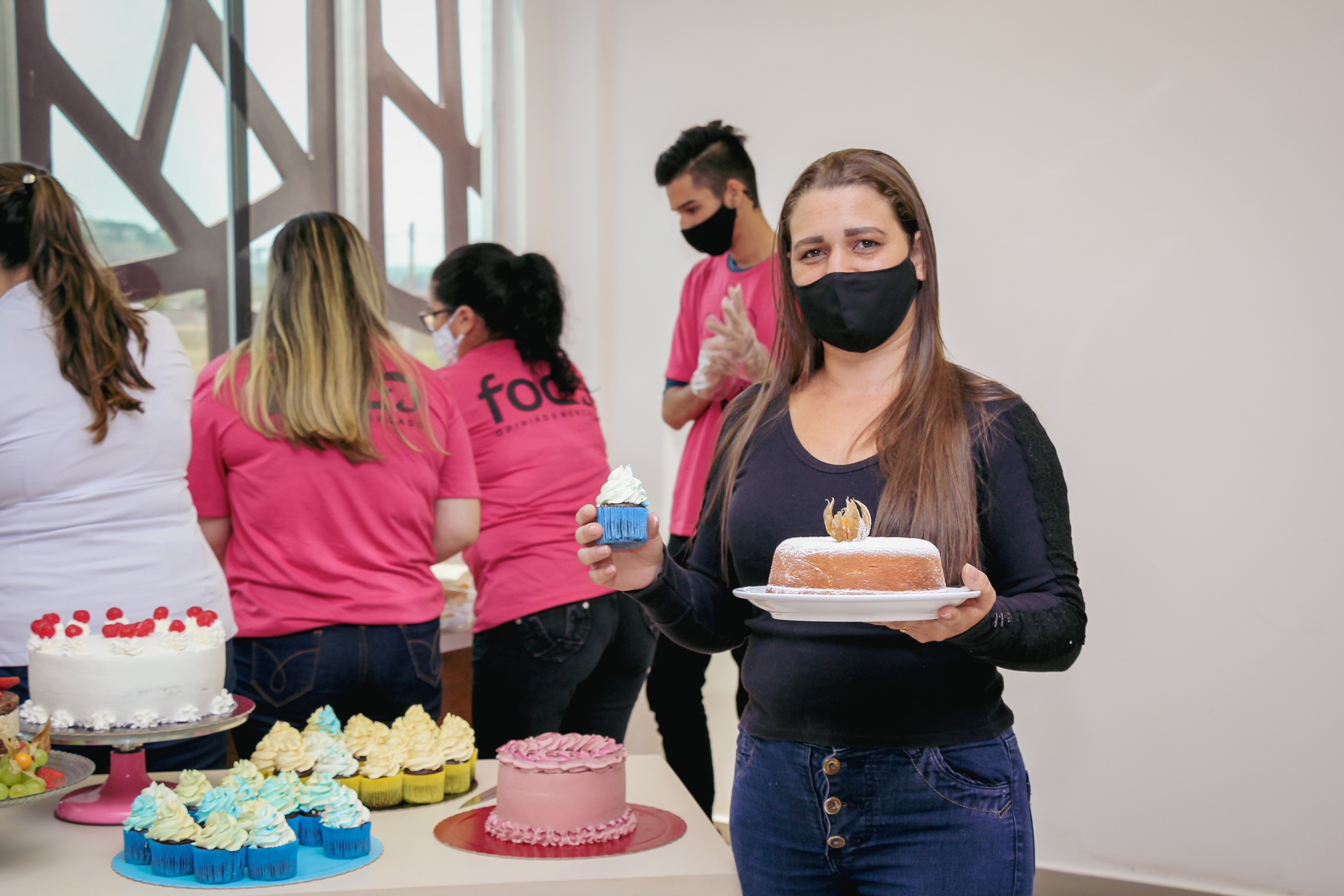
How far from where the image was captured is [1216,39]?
3.50 m

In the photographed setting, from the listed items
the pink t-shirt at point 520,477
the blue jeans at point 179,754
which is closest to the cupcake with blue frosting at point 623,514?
the blue jeans at point 179,754

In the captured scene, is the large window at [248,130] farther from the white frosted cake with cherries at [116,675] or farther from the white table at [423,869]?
the white table at [423,869]

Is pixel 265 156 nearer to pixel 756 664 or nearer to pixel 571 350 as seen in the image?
pixel 571 350

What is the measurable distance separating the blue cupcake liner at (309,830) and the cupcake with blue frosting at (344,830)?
0.04 ft

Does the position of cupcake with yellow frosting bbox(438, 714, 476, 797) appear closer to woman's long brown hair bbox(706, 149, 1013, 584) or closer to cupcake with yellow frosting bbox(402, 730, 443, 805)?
cupcake with yellow frosting bbox(402, 730, 443, 805)

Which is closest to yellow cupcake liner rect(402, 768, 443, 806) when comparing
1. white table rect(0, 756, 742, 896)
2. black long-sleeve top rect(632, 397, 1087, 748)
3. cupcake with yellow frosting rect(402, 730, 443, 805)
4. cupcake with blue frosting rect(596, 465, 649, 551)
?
cupcake with yellow frosting rect(402, 730, 443, 805)

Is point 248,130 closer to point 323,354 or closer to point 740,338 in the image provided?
point 323,354

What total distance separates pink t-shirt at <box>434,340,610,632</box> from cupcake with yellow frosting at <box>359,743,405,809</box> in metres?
0.86

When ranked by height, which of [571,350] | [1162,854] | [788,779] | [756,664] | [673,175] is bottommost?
[1162,854]

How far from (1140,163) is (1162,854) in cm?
219

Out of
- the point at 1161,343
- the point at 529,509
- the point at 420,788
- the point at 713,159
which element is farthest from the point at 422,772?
the point at 1161,343

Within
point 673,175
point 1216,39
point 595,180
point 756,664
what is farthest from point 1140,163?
point 756,664

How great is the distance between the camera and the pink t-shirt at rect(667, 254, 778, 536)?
10.2ft

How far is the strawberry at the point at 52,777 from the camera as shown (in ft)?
5.35
